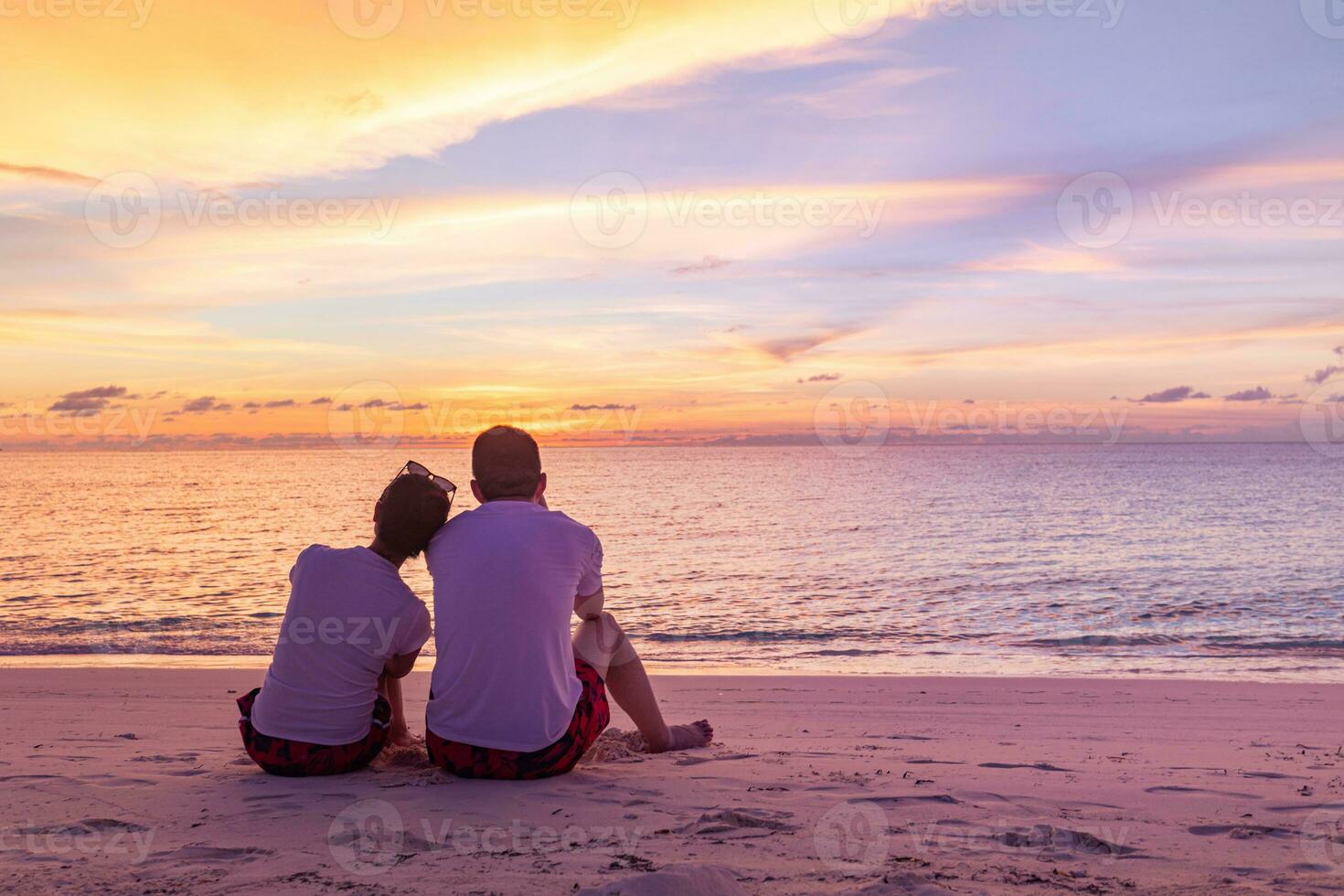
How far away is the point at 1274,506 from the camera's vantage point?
5128 centimetres

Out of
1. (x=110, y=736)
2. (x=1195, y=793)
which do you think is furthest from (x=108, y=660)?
(x=1195, y=793)

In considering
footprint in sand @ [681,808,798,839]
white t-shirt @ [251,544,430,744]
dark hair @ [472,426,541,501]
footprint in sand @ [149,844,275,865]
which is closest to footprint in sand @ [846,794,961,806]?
footprint in sand @ [681,808,798,839]

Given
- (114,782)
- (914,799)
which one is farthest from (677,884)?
(114,782)

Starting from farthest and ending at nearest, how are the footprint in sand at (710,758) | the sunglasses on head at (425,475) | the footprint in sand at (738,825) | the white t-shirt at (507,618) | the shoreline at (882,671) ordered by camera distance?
the shoreline at (882,671)
the footprint in sand at (710,758)
the sunglasses on head at (425,475)
the white t-shirt at (507,618)
the footprint in sand at (738,825)

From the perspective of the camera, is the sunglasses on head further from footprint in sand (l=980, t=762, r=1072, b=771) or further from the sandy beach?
footprint in sand (l=980, t=762, r=1072, b=771)

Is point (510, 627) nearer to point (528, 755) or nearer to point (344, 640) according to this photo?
point (528, 755)

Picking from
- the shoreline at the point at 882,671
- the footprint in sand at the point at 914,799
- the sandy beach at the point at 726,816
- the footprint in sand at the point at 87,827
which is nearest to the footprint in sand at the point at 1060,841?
the sandy beach at the point at 726,816

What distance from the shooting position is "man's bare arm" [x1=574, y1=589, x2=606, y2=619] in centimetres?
468

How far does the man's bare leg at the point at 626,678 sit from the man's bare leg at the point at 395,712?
1.00 meters

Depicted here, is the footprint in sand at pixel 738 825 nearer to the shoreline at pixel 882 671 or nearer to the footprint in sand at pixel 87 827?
the footprint in sand at pixel 87 827

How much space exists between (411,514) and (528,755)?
1320 mm

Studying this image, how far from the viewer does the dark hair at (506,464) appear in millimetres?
4508

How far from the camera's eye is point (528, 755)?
452 centimetres

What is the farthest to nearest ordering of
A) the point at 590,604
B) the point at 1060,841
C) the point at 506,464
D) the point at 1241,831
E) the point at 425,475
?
the point at 590,604 < the point at 425,475 < the point at 506,464 < the point at 1241,831 < the point at 1060,841
